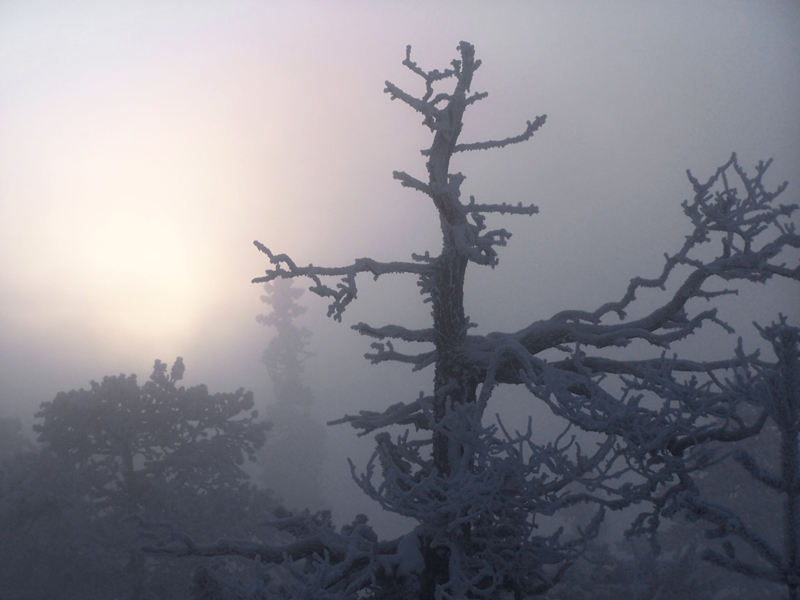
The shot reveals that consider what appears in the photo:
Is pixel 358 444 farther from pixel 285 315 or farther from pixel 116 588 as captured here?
pixel 116 588

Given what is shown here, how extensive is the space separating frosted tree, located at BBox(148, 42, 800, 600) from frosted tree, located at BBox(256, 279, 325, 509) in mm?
26993

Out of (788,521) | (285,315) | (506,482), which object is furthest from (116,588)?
(285,315)

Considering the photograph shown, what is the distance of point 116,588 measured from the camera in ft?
43.3

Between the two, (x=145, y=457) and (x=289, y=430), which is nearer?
(x=145, y=457)

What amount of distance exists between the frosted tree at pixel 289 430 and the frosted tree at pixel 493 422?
26993 millimetres

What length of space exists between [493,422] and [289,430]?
115ft

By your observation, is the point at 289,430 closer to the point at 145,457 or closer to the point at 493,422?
the point at 145,457

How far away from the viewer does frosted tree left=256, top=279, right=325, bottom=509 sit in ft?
112

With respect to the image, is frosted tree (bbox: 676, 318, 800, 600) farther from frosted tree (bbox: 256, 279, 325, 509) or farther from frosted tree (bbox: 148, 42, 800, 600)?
frosted tree (bbox: 256, 279, 325, 509)

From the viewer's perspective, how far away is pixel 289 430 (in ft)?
125

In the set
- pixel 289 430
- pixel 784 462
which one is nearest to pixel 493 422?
pixel 784 462

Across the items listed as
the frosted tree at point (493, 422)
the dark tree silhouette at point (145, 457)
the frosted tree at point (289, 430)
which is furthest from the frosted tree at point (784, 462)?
the frosted tree at point (289, 430)

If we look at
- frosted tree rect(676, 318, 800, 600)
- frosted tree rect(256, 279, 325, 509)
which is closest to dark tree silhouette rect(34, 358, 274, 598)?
frosted tree rect(676, 318, 800, 600)

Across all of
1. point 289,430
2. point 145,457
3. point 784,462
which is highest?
point 289,430
